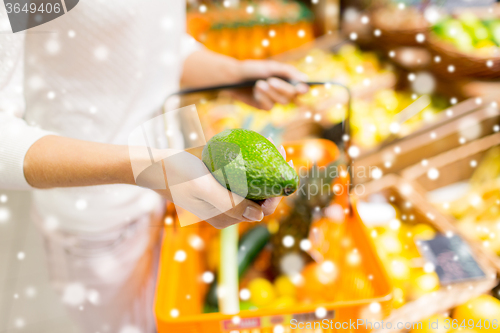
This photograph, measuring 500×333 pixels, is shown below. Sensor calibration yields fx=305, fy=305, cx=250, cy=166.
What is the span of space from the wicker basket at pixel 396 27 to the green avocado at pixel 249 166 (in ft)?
5.15

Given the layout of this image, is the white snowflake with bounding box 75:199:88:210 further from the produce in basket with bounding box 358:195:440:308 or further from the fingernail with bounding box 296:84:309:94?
the produce in basket with bounding box 358:195:440:308

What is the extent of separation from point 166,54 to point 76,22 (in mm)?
240

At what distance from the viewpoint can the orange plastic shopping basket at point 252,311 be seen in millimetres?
→ 581

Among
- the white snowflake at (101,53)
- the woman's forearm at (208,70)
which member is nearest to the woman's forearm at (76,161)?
the white snowflake at (101,53)

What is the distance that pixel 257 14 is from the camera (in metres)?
2.33

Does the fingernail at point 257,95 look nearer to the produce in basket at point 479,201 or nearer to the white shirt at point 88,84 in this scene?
the white shirt at point 88,84

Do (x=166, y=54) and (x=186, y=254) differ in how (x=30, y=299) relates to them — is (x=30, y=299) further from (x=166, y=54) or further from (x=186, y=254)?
(x=166, y=54)

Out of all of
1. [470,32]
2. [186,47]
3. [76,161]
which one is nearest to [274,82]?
[186,47]

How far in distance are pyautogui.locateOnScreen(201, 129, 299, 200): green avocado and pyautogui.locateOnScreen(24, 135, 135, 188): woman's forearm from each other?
158 millimetres

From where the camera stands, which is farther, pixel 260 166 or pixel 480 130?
pixel 480 130

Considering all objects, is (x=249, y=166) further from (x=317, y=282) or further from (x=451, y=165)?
(x=451, y=165)

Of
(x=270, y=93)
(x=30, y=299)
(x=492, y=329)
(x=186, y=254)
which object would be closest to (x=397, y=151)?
(x=492, y=329)

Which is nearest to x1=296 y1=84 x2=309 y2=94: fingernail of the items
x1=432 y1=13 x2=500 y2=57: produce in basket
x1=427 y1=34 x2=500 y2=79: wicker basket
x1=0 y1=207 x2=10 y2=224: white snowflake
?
x1=427 y1=34 x2=500 y2=79: wicker basket

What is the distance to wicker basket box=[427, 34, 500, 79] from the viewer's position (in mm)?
1419
